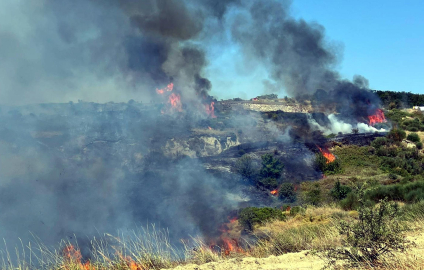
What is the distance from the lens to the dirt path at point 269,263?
23.0 feet

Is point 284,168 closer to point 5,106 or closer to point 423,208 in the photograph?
point 423,208

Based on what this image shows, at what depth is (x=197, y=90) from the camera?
49688 millimetres

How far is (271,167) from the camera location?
29.7 m

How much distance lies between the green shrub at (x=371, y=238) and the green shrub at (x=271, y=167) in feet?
71.9

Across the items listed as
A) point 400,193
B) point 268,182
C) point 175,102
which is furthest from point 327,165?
point 175,102

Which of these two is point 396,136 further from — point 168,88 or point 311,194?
point 168,88

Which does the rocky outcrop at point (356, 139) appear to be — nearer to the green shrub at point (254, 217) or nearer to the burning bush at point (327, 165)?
the burning bush at point (327, 165)

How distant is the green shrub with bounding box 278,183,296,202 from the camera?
24.4 metres

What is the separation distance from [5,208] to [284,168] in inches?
892

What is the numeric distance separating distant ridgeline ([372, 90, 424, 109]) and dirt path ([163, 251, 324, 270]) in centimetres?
7439

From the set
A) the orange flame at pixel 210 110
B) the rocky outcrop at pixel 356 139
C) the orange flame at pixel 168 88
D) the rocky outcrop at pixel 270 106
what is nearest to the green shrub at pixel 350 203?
the rocky outcrop at pixel 356 139

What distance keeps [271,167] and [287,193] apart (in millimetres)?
4967

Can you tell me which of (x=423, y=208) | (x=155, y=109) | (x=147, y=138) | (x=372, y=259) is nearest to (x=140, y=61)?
(x=155, y=109)

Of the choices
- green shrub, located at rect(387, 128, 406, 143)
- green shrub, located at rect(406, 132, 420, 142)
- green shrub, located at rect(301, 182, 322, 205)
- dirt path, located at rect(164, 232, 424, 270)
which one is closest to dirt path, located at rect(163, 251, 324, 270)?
dirt path, located at rect(164, 232, 424, 270)
